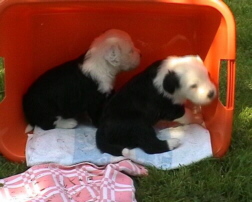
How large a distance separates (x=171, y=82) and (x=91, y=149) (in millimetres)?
593

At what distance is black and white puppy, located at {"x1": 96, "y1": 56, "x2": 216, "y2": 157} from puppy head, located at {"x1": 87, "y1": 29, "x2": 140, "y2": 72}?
162 millimetres

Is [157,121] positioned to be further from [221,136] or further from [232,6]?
[232,6]

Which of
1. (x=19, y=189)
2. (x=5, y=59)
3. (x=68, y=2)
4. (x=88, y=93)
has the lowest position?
(x=19, y=189)

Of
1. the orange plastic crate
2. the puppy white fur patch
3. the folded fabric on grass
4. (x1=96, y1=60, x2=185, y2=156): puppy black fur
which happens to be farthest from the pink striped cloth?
the puppy white fur patch

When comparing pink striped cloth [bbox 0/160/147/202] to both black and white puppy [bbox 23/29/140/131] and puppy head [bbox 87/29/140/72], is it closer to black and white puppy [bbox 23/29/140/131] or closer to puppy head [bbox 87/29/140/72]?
black and white puppy [bbox 23/29/140/131]

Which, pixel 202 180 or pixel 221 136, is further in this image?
pixel 221 136

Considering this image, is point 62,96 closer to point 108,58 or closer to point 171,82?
point 108,58

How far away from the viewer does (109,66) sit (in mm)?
3381

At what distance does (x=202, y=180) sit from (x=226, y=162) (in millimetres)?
226

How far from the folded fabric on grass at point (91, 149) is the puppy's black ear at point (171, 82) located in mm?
318

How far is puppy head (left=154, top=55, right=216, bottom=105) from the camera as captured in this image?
304 cm

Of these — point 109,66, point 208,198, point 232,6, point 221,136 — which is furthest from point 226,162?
point 232,6

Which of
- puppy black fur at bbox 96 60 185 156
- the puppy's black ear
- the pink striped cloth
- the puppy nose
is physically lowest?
the pink striped cloth

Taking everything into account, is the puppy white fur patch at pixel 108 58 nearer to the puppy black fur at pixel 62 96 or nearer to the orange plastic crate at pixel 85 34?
the puppy black fur at pixel 62 96
